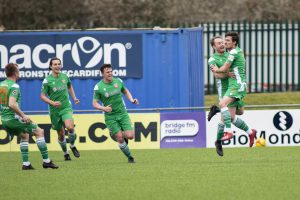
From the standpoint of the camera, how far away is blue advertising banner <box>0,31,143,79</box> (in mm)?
29031

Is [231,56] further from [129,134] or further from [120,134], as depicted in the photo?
[120,134]

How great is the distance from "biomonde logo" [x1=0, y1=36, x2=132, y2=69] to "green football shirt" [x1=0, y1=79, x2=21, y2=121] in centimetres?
1102

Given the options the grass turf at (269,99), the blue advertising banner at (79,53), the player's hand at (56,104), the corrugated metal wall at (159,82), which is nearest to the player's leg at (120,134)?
the player's hand at (56,104)

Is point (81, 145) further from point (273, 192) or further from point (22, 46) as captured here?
point (273, 192)

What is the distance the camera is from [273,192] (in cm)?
1397

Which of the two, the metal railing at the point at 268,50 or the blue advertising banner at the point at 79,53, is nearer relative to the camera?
the blue advertising banner at the point at 79,53

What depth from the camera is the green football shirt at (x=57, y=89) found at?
2134cm

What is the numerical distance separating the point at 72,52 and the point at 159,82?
8.24ft

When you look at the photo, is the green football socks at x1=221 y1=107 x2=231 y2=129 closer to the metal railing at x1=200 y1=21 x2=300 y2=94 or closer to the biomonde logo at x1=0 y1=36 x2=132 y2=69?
the biomonde logo at x1=0 y1=36 x2=132 y2=69

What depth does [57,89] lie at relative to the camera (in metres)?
21.3

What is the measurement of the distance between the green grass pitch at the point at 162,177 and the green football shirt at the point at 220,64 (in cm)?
130

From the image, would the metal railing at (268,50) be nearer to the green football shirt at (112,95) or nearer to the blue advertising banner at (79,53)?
the blue advertising banner at (79,53)

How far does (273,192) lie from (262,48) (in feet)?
63.7

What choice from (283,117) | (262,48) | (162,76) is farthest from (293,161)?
(262,48)
